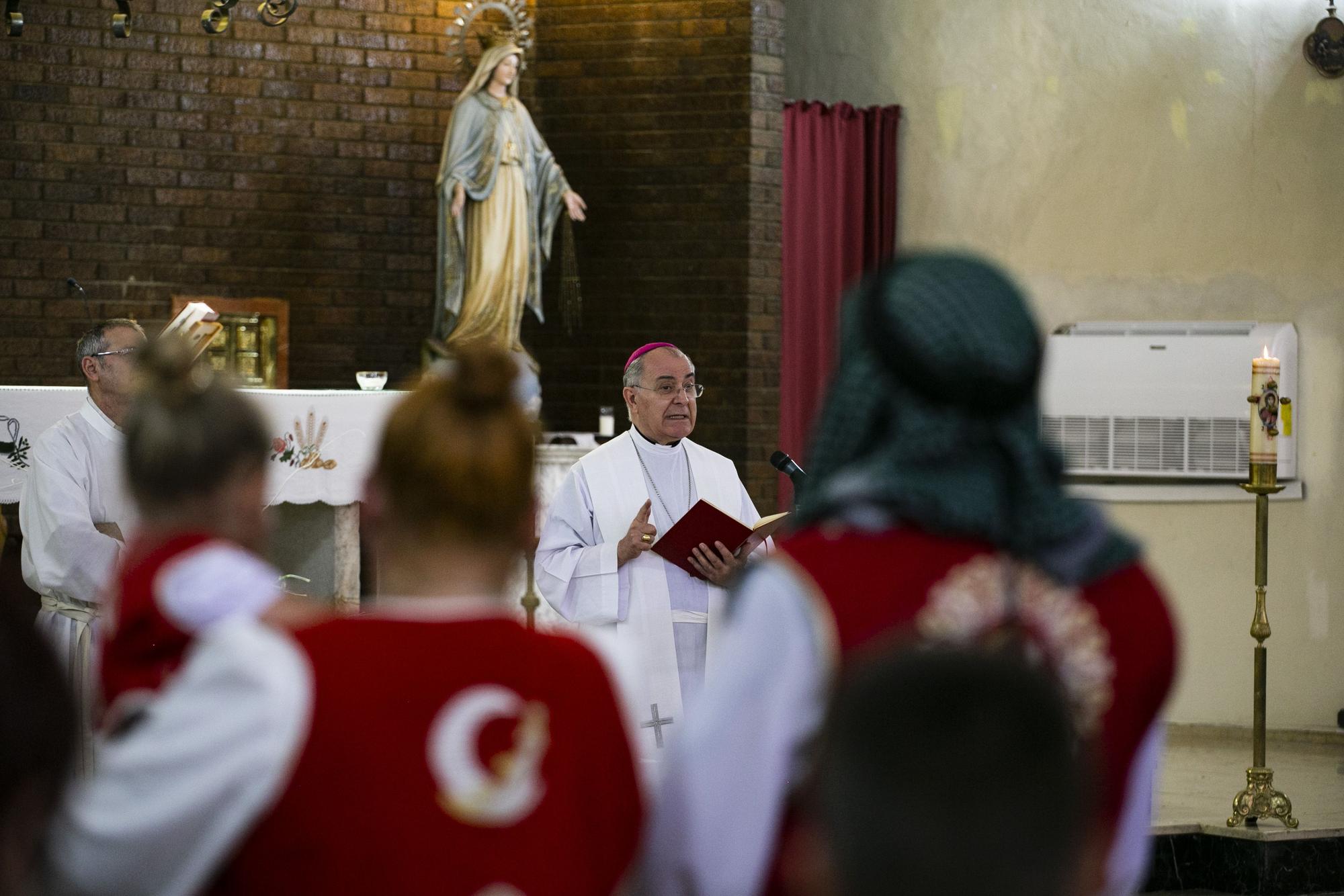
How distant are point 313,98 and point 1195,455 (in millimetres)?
4980

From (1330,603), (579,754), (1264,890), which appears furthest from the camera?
(1330,603)

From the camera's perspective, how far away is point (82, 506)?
4840 mm

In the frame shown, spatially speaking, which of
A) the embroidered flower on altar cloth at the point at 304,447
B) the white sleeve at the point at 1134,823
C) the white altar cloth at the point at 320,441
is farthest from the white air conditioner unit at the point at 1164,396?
the white sleeve at the point at 1134,823

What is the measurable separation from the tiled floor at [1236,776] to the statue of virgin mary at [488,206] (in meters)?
3.80

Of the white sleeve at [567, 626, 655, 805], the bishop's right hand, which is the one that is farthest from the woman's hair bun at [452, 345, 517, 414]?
the bishop's right hand

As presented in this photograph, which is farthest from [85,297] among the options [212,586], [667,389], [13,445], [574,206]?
[212,586]

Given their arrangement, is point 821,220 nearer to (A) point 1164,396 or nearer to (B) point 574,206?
(B) point 574,206

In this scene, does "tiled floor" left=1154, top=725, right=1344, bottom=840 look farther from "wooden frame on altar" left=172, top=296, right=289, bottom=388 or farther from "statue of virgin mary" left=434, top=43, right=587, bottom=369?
"wooden frame on altar" left=172, top=296, right=289, bottom=388

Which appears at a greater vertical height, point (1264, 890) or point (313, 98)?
point (313, 98)

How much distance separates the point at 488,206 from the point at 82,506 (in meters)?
3.93

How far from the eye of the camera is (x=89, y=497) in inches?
194

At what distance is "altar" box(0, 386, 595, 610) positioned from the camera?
20.7ft

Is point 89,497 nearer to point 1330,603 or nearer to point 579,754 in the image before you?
point 579,754

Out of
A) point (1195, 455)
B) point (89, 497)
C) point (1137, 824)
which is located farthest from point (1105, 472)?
point (1137, 824)
